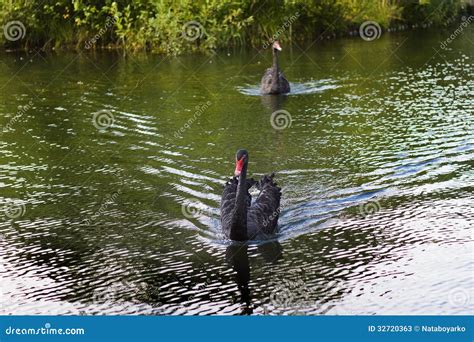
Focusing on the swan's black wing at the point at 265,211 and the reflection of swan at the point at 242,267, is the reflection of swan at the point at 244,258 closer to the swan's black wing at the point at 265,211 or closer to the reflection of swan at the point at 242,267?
the reflection of swan at the point at 242,267

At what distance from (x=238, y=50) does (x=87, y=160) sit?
13952 mm

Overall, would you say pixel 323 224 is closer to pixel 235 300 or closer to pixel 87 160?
pixel 235 300

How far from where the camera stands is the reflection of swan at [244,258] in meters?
11.3

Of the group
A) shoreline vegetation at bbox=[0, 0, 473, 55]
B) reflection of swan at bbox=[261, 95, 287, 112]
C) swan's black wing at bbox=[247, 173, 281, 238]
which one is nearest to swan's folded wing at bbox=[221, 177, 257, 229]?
swan's black wing at bbox=[247, 173, 281, 238]

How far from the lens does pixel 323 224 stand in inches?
535

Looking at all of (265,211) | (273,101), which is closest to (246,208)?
(265,211)

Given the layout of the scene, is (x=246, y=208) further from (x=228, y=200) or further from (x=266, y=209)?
(x=228, y=200)

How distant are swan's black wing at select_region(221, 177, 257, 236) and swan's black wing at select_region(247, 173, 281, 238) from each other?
0.81 feet

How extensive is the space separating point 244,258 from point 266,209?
124 cm

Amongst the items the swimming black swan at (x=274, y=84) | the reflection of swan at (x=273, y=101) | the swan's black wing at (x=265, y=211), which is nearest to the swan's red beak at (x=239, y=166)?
the swan's black wing at (x=265, y=211)

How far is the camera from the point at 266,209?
13438 mm

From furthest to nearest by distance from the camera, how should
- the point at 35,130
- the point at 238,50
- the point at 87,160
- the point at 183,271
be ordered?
the point at 238,50, the point at 35,130, the point at 87,160, the point at 183,271

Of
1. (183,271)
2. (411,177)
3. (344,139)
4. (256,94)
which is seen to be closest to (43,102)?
(256,94)

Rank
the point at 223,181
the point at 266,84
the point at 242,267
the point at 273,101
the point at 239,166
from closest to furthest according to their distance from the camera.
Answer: the point at 242,267
the point at 239,166
the point at 223,181
the point at 273,101
the point at 266,84
